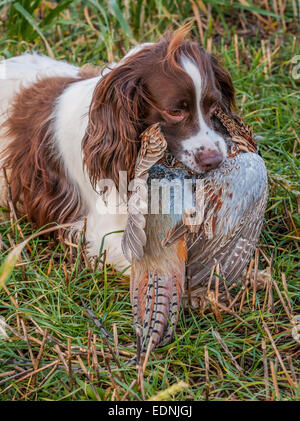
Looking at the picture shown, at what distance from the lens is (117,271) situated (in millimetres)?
3408

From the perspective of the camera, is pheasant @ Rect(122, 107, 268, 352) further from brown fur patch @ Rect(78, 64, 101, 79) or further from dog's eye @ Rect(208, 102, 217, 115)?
brown fur patch @ Rect(78, 64, 101, 79)

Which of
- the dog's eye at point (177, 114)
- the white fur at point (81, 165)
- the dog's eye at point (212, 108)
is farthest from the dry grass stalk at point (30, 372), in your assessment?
the dog's eye at point (212, 108)

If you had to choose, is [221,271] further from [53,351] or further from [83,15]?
[83,15]

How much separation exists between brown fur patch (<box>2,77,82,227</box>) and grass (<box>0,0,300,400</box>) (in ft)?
0.53

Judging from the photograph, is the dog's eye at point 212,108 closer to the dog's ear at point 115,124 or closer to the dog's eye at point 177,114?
the dog's eye at point 177,114

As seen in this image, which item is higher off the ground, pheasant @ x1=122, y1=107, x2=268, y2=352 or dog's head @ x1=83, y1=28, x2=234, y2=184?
dog's head @ x1=83, y1=28, x2=234, y2=184

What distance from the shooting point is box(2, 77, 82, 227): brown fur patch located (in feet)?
11.8

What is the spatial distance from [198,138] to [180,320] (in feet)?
2.58

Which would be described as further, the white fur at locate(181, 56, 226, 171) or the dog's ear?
the dog's ear

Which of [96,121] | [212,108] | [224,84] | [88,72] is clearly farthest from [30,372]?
[88,72]

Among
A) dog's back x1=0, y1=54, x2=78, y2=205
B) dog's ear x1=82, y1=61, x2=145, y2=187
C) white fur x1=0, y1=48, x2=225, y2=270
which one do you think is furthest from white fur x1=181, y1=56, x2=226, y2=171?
dog's back x1=0, y1=54, x2=78, y2=205

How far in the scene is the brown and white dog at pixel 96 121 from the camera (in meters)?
2.88

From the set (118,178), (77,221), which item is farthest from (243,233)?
(77,221)
